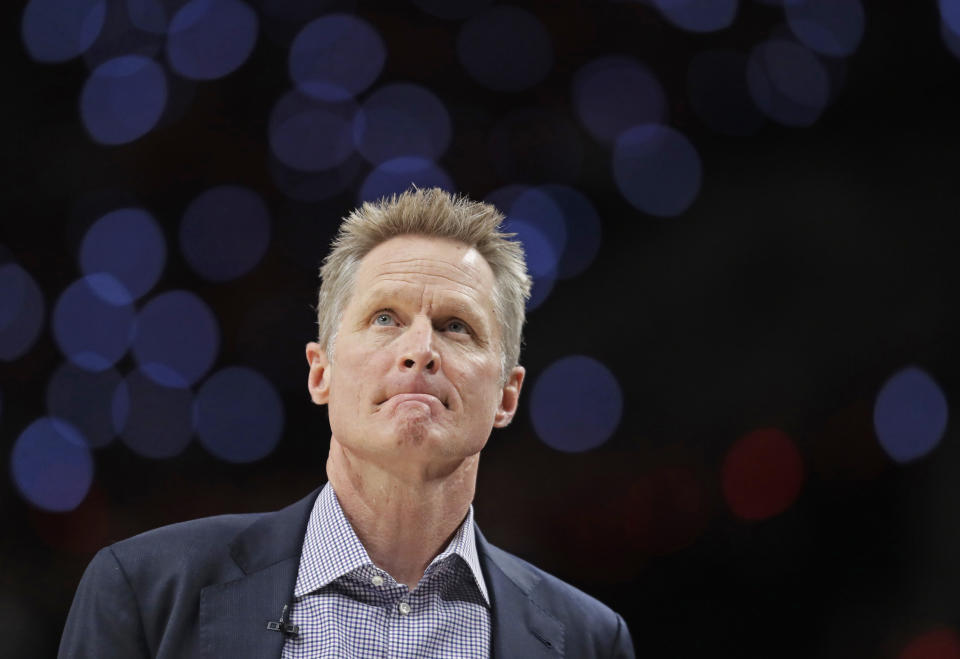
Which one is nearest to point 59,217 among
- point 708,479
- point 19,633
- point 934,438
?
point 19,633

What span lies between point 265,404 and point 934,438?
9.42 ft

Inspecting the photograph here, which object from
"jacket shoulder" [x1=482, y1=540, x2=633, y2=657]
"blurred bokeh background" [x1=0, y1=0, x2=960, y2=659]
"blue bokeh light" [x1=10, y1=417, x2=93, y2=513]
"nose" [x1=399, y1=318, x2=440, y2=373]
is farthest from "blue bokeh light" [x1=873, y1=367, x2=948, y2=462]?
"blue bokeh light" [x1=10, y1=417, x2=93, y2=513]

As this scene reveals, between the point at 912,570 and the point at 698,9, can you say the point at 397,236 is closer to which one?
the point at 698,9

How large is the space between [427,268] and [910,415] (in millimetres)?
2785

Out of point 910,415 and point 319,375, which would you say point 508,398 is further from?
point 910,415

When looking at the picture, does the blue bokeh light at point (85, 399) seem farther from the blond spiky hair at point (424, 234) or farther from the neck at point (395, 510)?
the neck at point (395, 510)

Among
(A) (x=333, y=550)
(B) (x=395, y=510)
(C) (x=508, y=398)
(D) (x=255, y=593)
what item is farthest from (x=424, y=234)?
(D) (x=255, y=593)

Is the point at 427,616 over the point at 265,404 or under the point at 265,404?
under

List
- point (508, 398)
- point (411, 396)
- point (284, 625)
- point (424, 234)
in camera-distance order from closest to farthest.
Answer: point (284, 625), point (411, 396), point (424, 234), point (508, 398)

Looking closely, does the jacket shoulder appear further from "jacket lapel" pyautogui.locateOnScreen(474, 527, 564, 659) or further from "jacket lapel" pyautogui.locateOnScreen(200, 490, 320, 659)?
"jacket lapel" pyautogui.locateOnScreen(200, 490, 320, 659)

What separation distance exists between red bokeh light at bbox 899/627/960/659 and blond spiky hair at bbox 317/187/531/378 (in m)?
2.53

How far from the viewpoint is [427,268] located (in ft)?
7.33

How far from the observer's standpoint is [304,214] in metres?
4.35

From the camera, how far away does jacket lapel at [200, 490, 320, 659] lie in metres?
1.89
